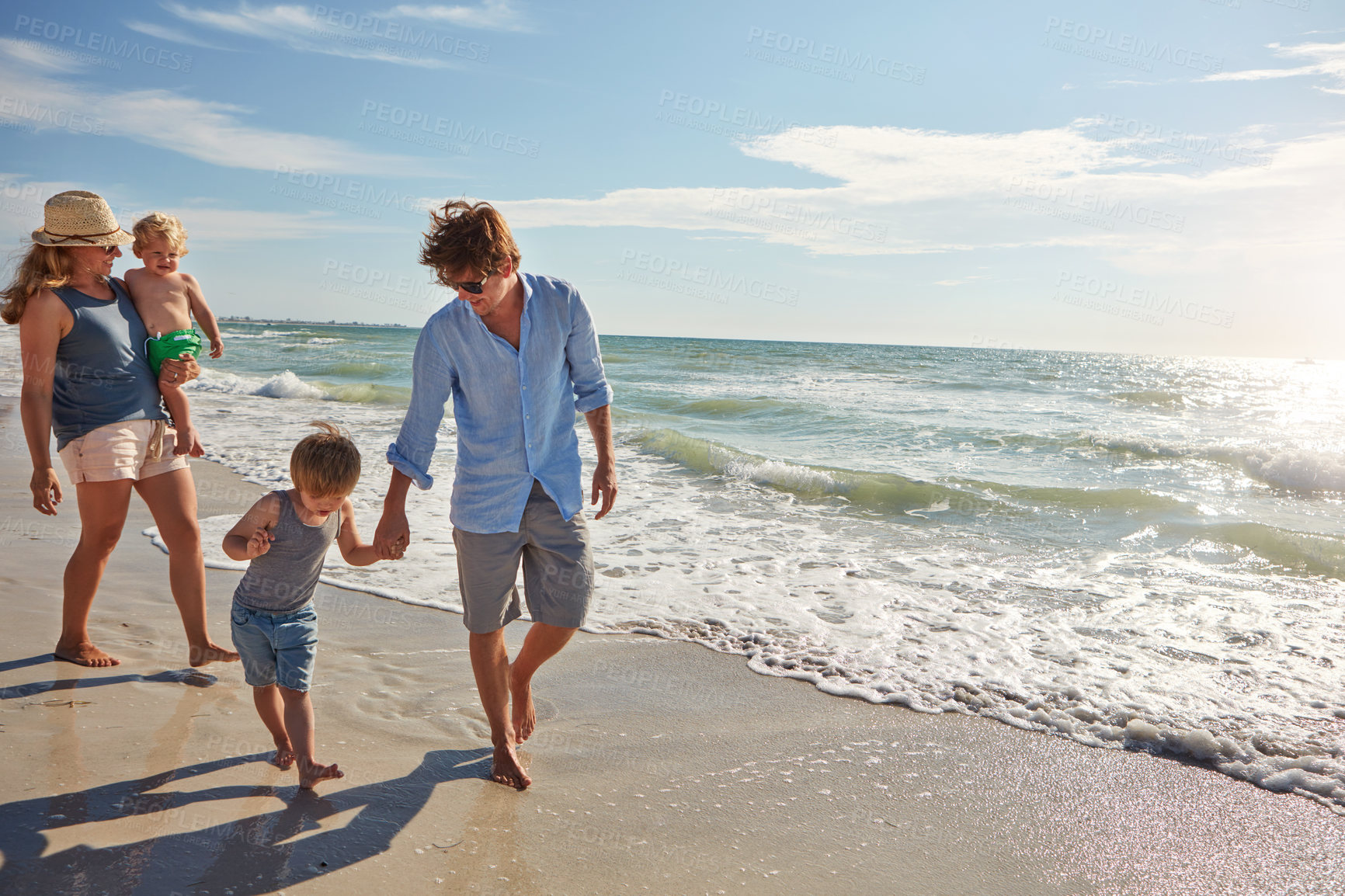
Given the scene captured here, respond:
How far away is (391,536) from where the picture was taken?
2.58 m

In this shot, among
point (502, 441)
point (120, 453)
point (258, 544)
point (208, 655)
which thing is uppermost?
point (502, 441)

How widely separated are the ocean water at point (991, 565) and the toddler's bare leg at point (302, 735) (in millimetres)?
2137

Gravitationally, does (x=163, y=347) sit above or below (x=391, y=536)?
above

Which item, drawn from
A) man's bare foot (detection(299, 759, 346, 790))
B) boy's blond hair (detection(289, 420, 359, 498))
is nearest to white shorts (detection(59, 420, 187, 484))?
boy's blond hair (detection(289, 420, 359, 498))

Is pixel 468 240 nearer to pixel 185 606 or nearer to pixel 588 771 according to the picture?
pixel 588 771

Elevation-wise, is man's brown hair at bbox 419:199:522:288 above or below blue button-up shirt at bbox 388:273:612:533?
above

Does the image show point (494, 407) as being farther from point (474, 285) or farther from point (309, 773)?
point (309, 773)

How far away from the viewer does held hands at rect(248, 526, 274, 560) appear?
2.44 meters

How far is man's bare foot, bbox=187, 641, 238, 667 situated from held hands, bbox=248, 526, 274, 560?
1318 mm

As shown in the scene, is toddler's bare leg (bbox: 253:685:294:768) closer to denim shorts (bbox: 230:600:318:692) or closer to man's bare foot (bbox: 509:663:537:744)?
denim shorts (bbox: 230:600:318:692)

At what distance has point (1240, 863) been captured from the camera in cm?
256

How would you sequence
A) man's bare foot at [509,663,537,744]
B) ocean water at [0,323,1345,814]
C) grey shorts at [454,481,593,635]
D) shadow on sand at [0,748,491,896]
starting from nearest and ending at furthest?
shadow on sand at [0,748,491,896]
grey shorts at [454,481,593,635]
man's bare foot at [509,663,537,744]
ocean water at [0,323,1345,814]

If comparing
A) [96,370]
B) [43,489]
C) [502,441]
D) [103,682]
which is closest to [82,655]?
[103,682]

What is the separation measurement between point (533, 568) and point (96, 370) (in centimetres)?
202
